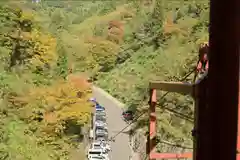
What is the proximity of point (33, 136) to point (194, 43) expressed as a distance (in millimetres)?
6525

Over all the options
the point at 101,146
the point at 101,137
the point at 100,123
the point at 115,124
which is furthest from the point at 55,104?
the point at 115,124

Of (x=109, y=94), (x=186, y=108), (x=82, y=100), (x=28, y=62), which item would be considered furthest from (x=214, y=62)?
(x=109, y=94)

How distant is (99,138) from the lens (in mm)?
12039

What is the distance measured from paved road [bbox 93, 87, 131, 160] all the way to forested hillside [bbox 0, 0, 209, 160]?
1.47 ft

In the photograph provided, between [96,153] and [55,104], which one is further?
[96,153]

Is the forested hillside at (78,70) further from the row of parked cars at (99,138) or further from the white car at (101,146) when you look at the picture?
the white car at (101,146)

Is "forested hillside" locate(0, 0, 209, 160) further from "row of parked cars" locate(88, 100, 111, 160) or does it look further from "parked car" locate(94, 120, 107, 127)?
"parked car" locate(94, 120, 107, 127)

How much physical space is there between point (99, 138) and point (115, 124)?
1.59 metres

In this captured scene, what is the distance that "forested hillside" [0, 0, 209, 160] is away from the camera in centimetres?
949

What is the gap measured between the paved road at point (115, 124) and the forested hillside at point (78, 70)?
17.6 inches

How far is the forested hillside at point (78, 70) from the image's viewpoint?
949 cm

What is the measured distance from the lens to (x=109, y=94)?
1700 centimetres

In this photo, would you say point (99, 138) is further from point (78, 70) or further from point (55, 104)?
point (78, 70)

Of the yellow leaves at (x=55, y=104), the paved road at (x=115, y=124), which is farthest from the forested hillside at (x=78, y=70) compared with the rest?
the paved road at (x=115, y=124)
